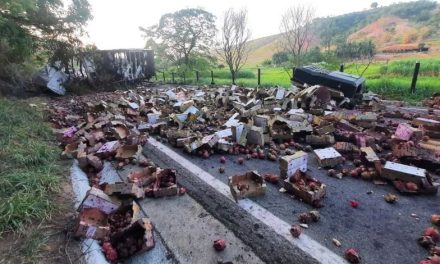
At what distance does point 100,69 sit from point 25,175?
1348cm

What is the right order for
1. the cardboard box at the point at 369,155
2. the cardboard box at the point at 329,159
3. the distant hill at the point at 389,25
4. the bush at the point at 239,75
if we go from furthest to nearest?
the distant hill at the point at 389,25, the bush at the point at 239,75, the cardboard box at the point at 329,159, the cardboard box at the point at 369,155

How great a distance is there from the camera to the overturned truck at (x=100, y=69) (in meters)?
12.7

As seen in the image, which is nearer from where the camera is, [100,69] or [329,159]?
[329,159]

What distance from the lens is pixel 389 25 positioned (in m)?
64.6

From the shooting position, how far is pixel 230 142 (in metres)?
4.69

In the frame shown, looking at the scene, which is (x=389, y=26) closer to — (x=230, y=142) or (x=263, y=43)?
(x=263, y=43)

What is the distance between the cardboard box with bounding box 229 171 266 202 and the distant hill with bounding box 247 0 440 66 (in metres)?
41.9

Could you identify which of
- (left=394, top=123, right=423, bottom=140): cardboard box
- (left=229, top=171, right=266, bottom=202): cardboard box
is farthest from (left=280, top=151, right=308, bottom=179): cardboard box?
(left=394, top=123, right=423, bottom=140): cardboard box

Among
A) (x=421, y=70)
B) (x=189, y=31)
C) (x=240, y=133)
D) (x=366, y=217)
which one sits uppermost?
(x=189, y=31)

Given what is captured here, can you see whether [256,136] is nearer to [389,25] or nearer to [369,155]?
[369,155]

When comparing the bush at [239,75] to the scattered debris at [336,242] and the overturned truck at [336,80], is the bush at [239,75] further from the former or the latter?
the scattered debris at [336,242]

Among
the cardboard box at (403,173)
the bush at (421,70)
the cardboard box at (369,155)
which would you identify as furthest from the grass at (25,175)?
the bush at (421,70)

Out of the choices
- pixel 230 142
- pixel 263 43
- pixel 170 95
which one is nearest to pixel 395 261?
pixel 230 142

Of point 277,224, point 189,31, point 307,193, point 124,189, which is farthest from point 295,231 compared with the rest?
point 189,31
